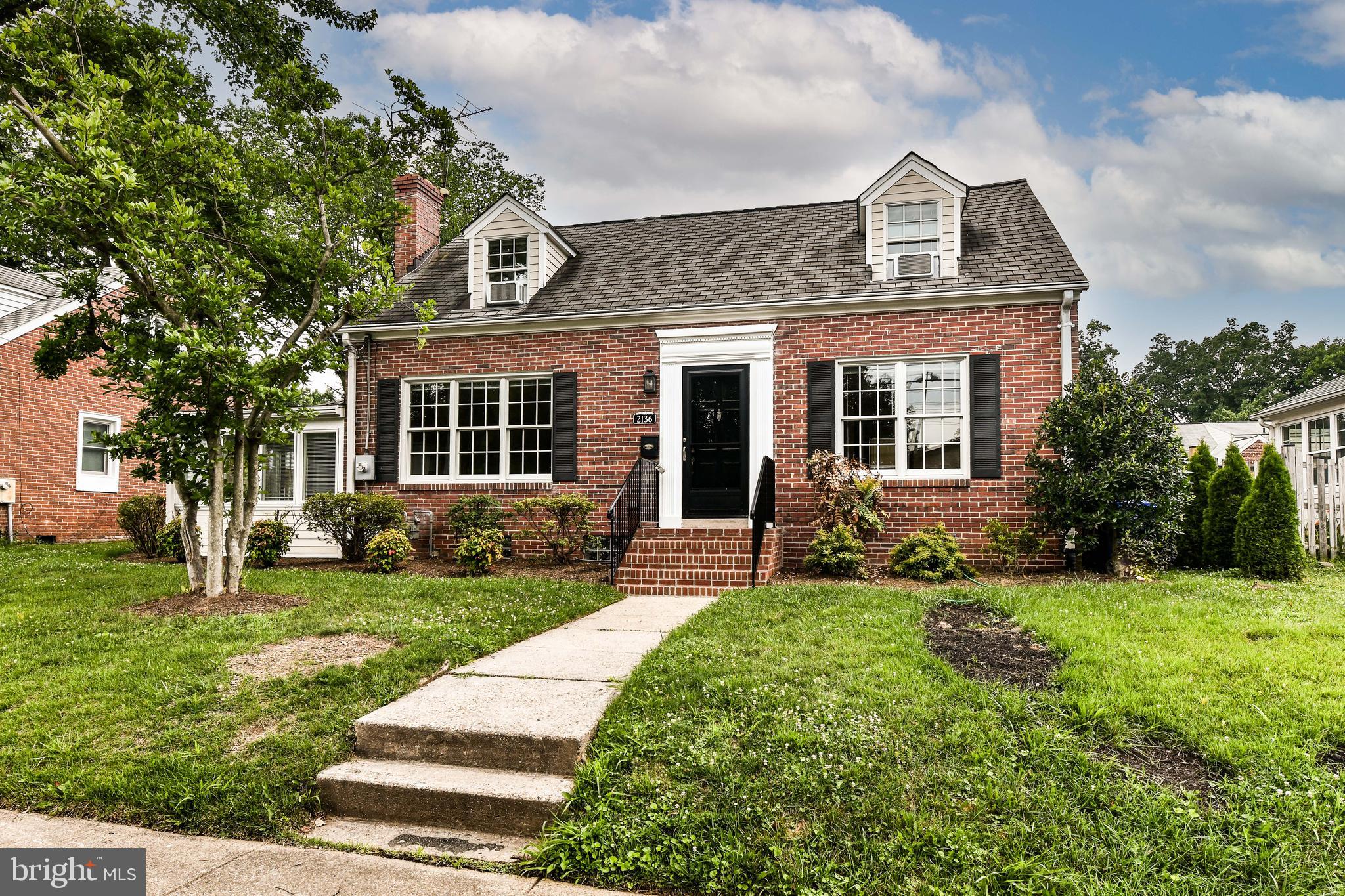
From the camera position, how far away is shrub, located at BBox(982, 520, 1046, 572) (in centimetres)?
893

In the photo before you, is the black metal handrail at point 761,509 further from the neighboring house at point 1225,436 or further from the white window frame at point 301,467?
the neighboring house at point 1225,436

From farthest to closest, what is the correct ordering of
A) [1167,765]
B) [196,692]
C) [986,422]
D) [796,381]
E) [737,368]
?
[737,368] → [796,381] → [986,422] → [196,692] → [1167,765]

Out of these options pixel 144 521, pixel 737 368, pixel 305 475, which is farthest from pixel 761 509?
pixel 144 521

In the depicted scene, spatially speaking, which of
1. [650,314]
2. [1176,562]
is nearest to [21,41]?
[650,314]

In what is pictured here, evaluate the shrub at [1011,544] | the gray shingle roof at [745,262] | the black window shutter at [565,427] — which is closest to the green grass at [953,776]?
the shrub at [1011,544]

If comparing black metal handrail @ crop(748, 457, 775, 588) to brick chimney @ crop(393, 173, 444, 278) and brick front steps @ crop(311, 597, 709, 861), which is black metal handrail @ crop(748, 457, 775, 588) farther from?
brick chimney @ crop(393, 173, 444, 278)

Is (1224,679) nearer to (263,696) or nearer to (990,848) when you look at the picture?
(990,848)

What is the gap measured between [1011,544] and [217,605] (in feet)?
28.2

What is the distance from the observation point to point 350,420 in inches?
460

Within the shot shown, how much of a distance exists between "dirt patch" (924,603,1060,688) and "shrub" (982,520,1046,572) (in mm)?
3310

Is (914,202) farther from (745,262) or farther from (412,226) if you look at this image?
(412,226)

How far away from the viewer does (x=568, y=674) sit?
4.62 meters

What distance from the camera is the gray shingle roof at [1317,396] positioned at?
52.1 feet

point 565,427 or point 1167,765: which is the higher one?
point 565,427
